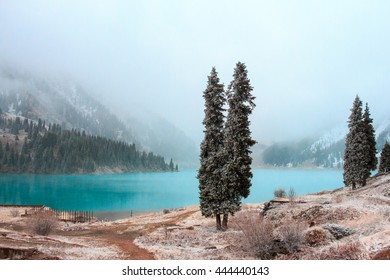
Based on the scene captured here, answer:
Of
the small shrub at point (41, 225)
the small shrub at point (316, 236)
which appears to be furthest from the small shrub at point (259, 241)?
the small shrub at point (41, 225)

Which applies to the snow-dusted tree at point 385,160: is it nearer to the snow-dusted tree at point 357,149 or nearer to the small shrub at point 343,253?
the snow-dusted tree at point 357,149

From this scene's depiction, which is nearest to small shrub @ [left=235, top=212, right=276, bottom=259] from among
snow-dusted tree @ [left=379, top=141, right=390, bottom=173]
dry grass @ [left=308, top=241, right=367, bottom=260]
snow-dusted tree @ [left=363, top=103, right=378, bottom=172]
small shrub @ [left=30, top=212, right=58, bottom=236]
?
dry grass @ [left=308, top=241, right=367, bottom=260]

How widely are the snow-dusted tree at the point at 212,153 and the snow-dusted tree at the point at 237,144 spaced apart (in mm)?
735

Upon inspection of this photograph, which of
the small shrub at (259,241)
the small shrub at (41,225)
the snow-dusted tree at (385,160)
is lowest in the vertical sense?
the small shrub at (41,225)

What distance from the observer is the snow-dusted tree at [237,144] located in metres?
29.8

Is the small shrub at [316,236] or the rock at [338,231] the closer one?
the small shrub at [316,236]

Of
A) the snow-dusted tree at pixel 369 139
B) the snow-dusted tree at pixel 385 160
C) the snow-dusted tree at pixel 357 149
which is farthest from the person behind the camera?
the snow-dusted tree at pixel 385 160

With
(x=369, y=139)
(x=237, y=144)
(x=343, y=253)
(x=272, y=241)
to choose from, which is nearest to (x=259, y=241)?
(x=272, y=241)

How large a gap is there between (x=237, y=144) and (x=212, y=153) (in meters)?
2.78

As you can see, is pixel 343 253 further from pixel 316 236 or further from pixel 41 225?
pixel 41 225

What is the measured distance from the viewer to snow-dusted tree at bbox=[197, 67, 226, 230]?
3080 centimetres

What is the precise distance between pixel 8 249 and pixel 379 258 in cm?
1581

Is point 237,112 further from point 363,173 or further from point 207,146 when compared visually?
point 363,173
